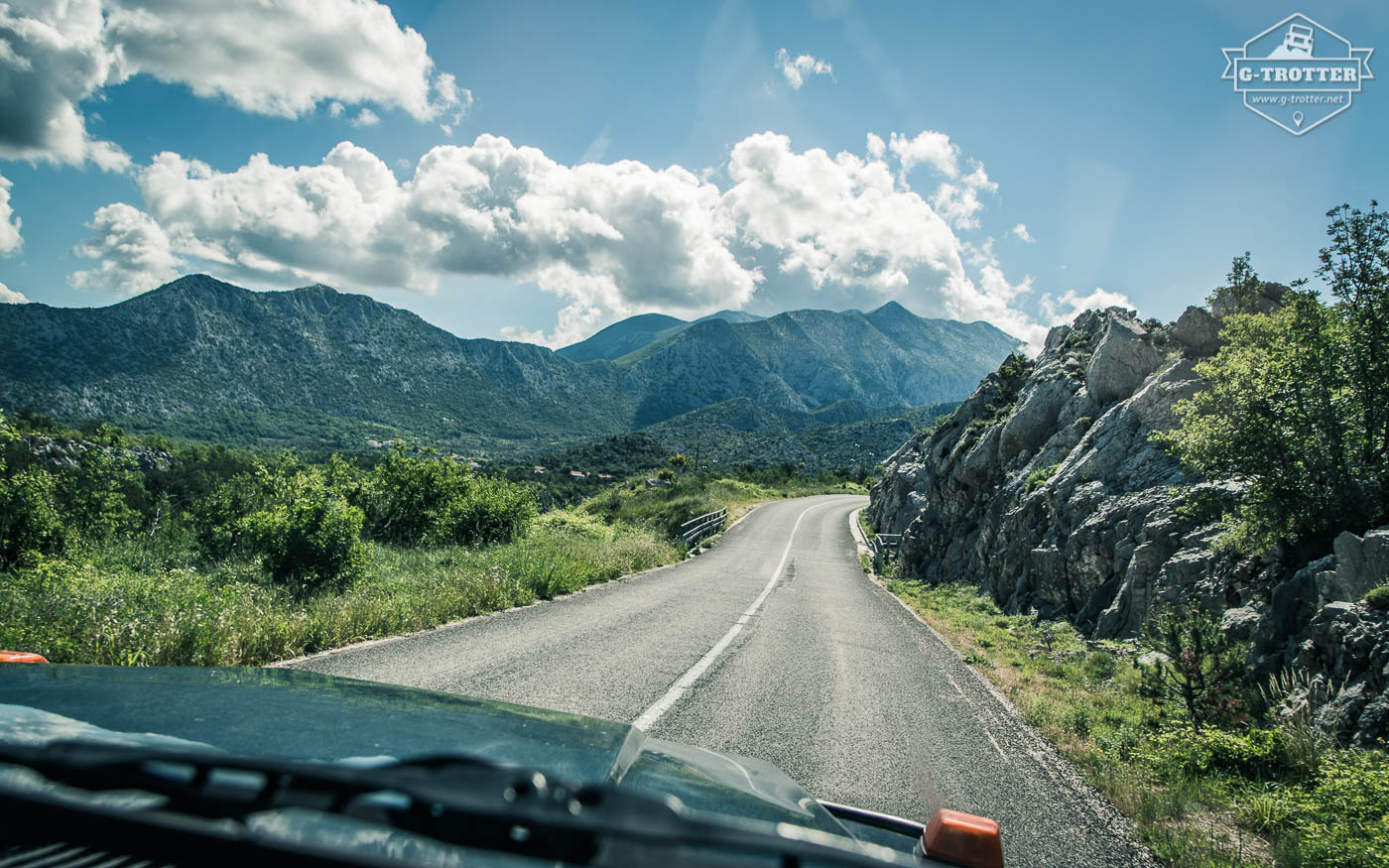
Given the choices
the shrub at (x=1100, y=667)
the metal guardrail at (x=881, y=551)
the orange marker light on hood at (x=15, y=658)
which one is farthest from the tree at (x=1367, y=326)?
the metal guardrail at (x=881, y=551)

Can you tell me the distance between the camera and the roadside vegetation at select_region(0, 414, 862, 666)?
223 inches

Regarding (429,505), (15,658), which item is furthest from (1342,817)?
(429,505)

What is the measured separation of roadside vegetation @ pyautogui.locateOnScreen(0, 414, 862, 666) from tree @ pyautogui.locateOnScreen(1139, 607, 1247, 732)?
8.12 meters

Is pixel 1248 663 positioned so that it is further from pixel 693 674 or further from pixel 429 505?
pixel 429 505

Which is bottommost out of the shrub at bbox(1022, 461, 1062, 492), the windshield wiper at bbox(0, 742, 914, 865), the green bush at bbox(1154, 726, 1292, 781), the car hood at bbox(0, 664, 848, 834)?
the green bush at bbox(1154, 726, 1292, 781)

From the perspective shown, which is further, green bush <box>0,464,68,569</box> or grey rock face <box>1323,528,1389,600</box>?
green bush <box>0,464,68,569</box>

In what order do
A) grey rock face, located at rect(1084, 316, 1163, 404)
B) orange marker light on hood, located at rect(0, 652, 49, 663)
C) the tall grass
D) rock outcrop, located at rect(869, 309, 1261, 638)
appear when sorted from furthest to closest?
grey rock face, located at rect(1084, 316, 1163, 404), rock outcrop, located at rect(869, 309, 1261, 638), the tall grass, orange marker light on hood, located at rect(0, 652, 49, 663)

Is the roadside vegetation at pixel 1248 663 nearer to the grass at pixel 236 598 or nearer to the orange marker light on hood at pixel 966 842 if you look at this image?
the orange marker light on hood at pixel 966 842

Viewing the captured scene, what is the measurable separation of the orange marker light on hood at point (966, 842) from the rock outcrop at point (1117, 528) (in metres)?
4.92

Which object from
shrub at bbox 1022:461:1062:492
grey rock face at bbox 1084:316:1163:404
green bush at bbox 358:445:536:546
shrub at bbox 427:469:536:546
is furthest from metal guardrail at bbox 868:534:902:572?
green bush at bbox 358:445:536:546

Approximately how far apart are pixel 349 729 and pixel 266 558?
29.0 feet

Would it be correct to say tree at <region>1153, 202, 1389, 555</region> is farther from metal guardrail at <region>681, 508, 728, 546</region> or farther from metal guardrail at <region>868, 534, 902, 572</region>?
metal guardrail at <region>681, 508, 728, 546</region>

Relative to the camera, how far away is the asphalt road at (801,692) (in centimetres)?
432

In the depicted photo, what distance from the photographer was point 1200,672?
614 centimetres
